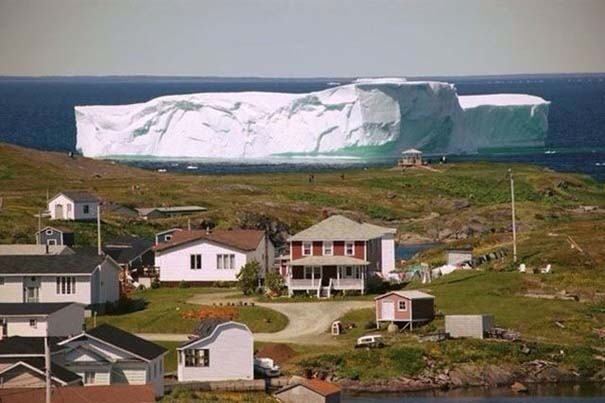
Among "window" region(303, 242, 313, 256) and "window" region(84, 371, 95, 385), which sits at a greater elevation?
"window" region(303, 242, 313, 256)

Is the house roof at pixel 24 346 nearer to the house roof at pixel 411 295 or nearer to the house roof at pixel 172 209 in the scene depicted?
the house roof at pixel 411 295

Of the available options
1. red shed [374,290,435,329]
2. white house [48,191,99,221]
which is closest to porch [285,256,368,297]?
red shed [374,290,435,329]

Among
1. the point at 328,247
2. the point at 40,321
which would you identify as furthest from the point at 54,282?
the point at 328,247

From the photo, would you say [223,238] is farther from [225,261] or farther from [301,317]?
[301,317]

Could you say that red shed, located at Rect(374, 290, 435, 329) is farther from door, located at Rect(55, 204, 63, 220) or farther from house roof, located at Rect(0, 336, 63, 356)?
door, located at Rect(55, 204, 63, 220)

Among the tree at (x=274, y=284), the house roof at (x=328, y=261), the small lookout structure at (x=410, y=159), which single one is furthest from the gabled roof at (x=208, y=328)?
the small lookout structure at (x=410, y=159)

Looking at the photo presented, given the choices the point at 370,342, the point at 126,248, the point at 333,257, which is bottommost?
the point at 370,342
